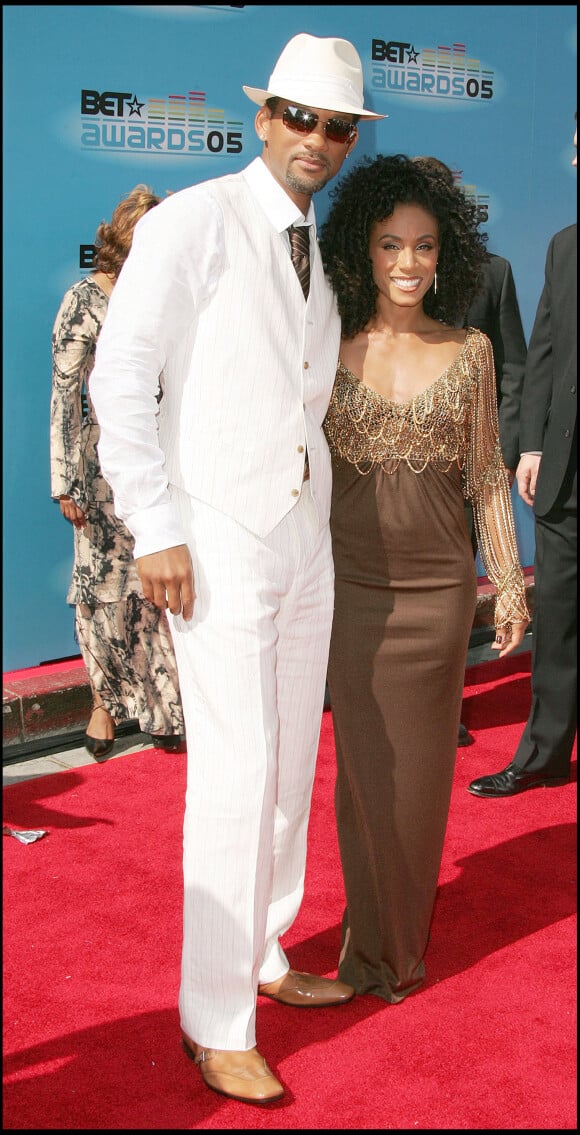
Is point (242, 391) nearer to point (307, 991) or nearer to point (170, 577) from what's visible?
point (170, 577)

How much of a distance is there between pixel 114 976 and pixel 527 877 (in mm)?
1257

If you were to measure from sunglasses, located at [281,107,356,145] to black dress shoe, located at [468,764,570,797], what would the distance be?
233 cm

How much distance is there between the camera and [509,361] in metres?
4.48

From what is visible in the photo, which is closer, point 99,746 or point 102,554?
point 102,554

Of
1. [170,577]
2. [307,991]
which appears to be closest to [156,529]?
[170,577]

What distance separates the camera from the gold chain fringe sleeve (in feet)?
8.50

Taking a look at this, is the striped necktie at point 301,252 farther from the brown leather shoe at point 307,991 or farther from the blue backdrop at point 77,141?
the blue backdrop at point 77,141

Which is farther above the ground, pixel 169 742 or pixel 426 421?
pixel 426 421

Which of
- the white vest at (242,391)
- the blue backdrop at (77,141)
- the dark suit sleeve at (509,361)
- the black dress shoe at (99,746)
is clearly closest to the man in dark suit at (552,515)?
the dark suit sleeve at (509,361)

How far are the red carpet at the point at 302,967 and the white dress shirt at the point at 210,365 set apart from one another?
44.4 inches

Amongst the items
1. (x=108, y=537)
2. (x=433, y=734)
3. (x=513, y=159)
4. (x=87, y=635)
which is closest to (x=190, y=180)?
(x=108, y=537)

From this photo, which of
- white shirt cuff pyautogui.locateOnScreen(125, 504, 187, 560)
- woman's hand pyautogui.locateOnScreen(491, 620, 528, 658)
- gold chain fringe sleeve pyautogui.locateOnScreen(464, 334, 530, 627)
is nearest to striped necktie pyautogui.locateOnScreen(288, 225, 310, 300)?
gold chain fringe sleeve pyautogui.locateOnScreen(464, 334, 530, 627)

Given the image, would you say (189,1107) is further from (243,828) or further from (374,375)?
(374,375)

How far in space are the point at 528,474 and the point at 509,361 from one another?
809 mm
